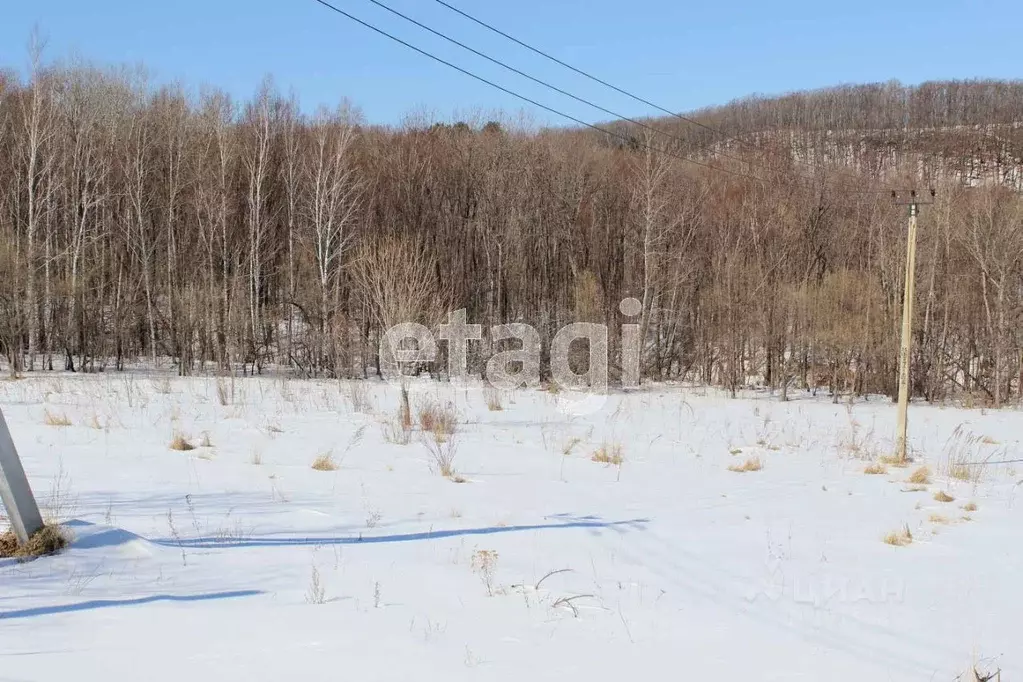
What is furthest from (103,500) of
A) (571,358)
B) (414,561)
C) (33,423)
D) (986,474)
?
(571,358)

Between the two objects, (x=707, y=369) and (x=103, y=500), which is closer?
(x=103, y=500)

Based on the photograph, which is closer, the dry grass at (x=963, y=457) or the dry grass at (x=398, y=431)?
the dry grass at (x=963, y=457)

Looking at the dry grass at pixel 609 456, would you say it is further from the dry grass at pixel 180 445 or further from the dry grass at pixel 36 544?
the dry grass at pixel 36 544

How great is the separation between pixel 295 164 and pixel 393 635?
114ft

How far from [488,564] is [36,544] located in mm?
3093

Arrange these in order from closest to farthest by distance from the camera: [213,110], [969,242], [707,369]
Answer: [969,242]
[707,369]
[213,110]

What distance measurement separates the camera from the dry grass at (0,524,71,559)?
4.95 meters

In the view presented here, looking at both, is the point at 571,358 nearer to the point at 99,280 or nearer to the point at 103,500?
the point at 99,280

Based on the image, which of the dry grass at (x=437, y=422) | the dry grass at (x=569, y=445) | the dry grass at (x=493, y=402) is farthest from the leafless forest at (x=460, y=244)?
the dry grass at (x=569, y=445)

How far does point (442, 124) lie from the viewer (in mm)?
43875

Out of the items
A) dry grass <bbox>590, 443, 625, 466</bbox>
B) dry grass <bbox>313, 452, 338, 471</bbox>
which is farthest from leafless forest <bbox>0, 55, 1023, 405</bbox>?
dry grass <bbox>313, 452, 338, 471</bbox>

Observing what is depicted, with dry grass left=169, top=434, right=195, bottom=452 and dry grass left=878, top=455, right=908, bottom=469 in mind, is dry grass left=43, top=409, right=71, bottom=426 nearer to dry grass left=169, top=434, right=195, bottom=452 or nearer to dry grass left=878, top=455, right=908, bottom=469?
dry grass left=169, top=434, right=195, bottom=452

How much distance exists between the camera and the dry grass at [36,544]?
Result: 495cm

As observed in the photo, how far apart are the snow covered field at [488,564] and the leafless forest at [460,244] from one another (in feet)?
46.5
